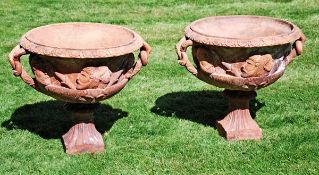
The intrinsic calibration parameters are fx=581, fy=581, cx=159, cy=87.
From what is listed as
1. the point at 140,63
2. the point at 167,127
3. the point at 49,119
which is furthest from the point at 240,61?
the point at 49,119

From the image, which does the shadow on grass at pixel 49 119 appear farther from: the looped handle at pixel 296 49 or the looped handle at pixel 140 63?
the looped handle at pixel 296 49

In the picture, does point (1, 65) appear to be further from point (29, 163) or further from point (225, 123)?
point (225, 123)

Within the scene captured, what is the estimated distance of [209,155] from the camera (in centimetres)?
586

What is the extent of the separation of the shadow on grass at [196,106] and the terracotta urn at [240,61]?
0.46 m

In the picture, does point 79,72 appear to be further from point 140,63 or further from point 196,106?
point 196,106

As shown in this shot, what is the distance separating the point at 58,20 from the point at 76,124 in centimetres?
579

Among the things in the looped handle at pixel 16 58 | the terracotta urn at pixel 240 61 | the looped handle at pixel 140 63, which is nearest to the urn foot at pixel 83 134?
the looped handle at pixel 140 63

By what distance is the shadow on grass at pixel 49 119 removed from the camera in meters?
6.44

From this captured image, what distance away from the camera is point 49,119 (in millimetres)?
6715

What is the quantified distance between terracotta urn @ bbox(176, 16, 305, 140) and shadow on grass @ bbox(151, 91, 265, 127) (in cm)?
46

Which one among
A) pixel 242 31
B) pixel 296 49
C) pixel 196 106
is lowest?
pixel 196 106

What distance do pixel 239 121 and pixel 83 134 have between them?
1.68 metres

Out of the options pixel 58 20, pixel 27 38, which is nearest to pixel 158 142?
pixel 27 38

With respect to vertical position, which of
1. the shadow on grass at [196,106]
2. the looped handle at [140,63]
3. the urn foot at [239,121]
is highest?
the looped handle at [140,63]
